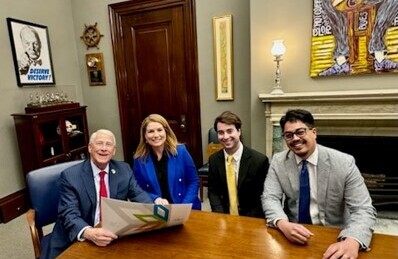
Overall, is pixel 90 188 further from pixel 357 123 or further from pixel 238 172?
pixel 357 123

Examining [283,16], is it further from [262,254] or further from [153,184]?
[262,254]

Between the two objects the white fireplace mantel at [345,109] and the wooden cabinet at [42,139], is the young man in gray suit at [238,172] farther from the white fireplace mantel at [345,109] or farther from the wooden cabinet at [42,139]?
the wooden cabinet at [42,139]

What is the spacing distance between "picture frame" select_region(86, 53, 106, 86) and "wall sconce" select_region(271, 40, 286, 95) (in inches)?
92.8

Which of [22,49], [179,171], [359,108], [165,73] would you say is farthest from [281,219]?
[22,49]

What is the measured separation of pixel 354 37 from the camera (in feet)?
8.19

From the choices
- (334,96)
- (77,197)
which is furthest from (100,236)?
(334,96)

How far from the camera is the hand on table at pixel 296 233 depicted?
102 cm

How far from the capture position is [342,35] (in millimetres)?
2529

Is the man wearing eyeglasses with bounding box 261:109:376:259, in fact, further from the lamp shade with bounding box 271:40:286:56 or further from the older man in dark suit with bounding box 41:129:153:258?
the lamp shade with bounding box 271:40:286:56

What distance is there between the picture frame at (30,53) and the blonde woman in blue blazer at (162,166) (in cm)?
217

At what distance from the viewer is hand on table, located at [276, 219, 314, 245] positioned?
3.36 feet

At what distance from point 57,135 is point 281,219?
289cm

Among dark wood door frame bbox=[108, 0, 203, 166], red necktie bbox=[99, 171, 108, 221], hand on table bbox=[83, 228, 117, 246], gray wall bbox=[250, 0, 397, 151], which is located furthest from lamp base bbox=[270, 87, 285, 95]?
hand on table bbox=[83, 228, 117, 246]

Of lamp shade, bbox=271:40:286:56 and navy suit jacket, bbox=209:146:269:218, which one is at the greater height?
lamp shade, bbox=271:40:286:56
